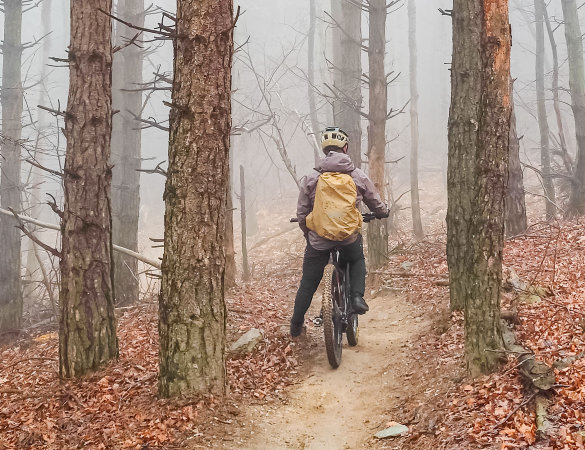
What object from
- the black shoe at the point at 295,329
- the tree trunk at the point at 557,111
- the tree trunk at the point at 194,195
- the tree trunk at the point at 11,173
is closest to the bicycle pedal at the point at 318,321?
the black shoe at the point at 295,329

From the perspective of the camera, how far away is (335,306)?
6.07 meters

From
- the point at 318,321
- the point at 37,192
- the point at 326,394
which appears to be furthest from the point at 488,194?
the point at 37,192

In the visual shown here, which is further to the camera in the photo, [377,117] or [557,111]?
[557,111]

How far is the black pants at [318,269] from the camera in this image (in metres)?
6.05

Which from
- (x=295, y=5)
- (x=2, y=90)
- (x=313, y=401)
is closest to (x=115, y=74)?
(x=2, y=90)

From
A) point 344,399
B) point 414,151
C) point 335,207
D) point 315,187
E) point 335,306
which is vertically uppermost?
point 414,151

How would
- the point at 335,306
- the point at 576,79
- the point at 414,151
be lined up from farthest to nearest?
the point at 414,151, the point at 576,79, the point at 335,306

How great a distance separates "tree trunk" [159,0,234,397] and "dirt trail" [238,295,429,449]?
76cm

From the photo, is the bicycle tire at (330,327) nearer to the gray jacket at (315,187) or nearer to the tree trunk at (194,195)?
the gray jacket at (315,187)

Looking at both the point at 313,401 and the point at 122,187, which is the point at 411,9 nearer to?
the point at 122,187

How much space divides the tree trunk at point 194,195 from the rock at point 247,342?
4.68ft

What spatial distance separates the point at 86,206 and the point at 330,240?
2.55 metres

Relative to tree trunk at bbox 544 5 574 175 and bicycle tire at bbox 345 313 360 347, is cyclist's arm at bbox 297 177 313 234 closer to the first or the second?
bicycle tire at bbox 345 313 360 347

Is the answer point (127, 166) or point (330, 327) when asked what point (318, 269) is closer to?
point (330, 327)
